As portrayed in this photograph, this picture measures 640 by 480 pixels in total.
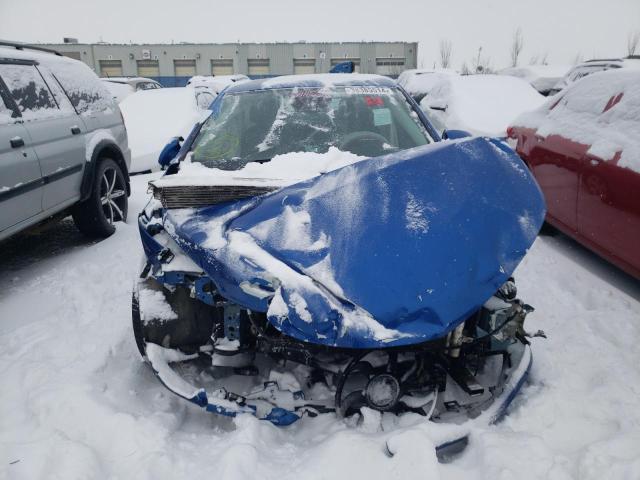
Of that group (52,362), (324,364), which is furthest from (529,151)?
(52,362)

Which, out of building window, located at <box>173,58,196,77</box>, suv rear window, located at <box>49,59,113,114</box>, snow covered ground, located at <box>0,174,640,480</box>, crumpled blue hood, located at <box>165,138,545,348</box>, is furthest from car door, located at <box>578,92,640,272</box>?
building window, located at <box>173,58,196,77</box>

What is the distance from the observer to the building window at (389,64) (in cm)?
4384

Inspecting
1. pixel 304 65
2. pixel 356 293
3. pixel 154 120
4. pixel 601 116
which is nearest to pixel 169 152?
pixel 356 293

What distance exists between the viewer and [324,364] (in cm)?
242

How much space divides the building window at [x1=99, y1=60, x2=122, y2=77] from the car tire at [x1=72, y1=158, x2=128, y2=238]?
42572 mm

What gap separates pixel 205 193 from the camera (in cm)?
254

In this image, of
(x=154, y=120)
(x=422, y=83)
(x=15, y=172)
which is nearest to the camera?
(x=15, y=172)

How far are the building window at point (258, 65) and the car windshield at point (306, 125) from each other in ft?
141

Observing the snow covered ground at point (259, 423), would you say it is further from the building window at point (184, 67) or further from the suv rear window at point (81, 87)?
the building window at point (184, 67)

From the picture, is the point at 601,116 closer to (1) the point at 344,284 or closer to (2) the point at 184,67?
(1) the point at 344,284

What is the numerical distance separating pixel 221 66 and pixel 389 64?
1529cm

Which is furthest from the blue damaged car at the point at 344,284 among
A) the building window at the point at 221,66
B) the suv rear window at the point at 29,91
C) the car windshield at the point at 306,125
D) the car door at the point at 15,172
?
the building window at the point at 221,66

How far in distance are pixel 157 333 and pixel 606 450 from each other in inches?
86.7

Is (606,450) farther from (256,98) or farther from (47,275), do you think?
(47,275)
